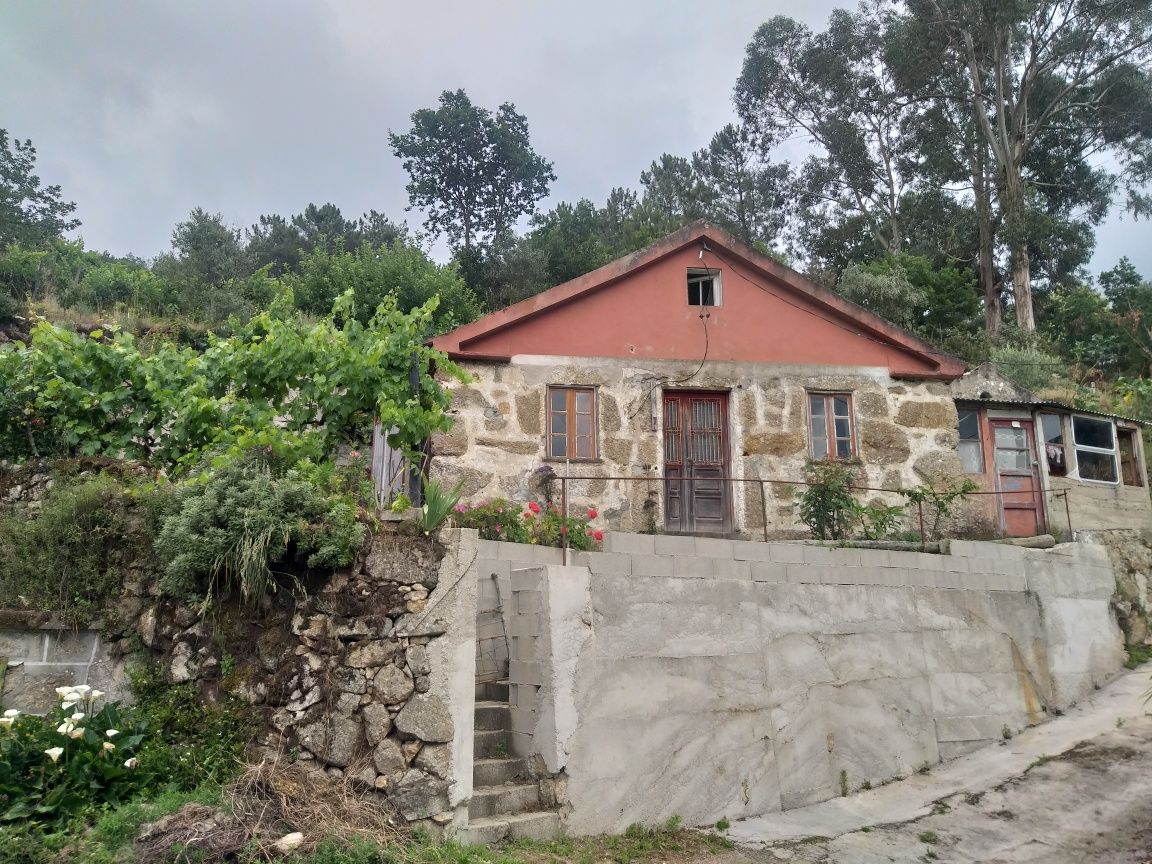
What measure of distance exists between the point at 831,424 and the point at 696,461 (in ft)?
6.96

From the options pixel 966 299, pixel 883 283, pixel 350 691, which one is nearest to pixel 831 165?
pixel 966 299

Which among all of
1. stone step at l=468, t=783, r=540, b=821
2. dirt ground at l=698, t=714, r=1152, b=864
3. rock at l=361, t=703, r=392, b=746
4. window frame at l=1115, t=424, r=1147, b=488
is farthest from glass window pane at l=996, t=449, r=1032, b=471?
rock at l=361, t=703, r=392, b=746

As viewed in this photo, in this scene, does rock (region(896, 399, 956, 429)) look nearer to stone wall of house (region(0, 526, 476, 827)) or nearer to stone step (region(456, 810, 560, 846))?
stone step (region(456, 810, 560, 846))

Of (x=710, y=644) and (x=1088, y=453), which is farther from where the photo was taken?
(x=1088, y=453)

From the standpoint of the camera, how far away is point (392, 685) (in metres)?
6.59

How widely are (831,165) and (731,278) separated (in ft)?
80.5

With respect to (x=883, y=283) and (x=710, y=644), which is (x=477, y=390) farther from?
(x=883, y=283)

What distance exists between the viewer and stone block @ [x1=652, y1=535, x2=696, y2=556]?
29.8 ft

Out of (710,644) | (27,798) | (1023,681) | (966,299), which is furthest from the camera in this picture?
(966,299)

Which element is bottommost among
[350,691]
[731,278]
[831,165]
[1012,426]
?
[350,691]

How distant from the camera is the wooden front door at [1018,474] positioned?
49.9 ft

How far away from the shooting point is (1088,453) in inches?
632

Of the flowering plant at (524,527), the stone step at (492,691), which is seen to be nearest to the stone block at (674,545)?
the flowering plant at (524,527)

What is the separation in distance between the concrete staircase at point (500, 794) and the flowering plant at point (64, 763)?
2278 mm
